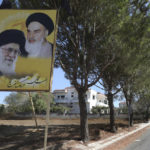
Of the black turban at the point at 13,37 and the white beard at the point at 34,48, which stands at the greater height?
the black turban at the point at 13,37

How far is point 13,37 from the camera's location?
747 centimetres

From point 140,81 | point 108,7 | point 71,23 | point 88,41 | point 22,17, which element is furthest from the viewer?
point 140,81

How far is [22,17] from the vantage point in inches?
299

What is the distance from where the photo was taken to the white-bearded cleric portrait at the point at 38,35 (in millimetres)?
7000

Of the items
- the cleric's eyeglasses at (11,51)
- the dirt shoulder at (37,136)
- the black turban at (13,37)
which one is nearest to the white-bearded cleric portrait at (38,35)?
the black turban at (13,37)

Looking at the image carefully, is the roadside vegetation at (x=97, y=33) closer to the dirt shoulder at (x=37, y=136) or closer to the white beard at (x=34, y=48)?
the dirt shoulder at (x=37, y=136)

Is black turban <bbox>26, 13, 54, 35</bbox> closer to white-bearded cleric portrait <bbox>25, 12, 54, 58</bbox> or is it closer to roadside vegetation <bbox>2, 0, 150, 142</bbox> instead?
white-bearded cleric portrait <bbox>25, 12, 54, 58</bbox>

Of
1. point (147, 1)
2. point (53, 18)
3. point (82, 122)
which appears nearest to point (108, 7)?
point (147, 1)

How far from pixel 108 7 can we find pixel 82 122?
22.8 feet

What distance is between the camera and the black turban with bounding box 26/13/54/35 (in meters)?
7.31

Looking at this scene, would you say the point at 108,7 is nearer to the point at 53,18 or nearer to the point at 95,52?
the point at 95,52

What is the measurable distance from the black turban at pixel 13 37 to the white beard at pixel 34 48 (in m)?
0.23

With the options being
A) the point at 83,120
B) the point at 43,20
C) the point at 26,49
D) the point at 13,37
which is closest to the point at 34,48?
the point at 26,49

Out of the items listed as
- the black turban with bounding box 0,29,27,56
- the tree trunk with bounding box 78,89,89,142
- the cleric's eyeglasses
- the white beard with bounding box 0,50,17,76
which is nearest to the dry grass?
the tree trunk with bounding box 78,89,89,142
